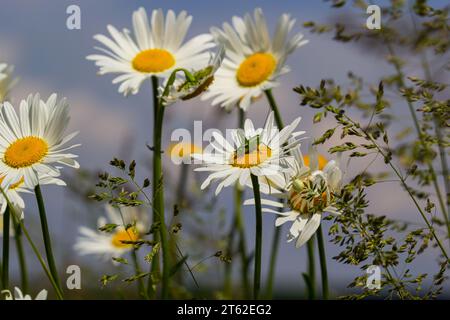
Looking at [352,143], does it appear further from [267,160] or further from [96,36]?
[96,36]

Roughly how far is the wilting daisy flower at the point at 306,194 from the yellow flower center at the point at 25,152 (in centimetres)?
41

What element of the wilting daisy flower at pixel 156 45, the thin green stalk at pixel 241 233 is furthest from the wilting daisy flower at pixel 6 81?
the thin green stalk at pixel 241 233

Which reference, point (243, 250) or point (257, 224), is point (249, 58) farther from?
point (257, 224)

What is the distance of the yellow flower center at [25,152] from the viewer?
1.38 m

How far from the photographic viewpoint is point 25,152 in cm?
141

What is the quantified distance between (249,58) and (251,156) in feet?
2.55

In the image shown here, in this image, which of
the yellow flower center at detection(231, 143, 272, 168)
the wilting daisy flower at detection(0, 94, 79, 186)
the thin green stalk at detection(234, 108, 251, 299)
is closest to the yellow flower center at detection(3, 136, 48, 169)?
the wilting daisy flower at detection(0, 94, 79, 186)

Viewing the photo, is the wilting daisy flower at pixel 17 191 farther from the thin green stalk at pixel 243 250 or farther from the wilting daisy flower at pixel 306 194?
the thin green stalk at pixel 243 250

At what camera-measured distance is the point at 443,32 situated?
152 centimetres

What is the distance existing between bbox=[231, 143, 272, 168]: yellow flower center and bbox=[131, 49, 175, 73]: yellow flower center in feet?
1.95

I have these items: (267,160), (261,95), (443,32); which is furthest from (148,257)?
(261,95)

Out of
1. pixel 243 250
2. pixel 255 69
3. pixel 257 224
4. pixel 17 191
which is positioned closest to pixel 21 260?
pixel 17 191

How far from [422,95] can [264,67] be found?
0.63 metres

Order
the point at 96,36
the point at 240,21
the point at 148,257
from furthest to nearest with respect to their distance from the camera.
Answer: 1. the point at 240,21
2. the point at 96,36
3. the point at 148,257
